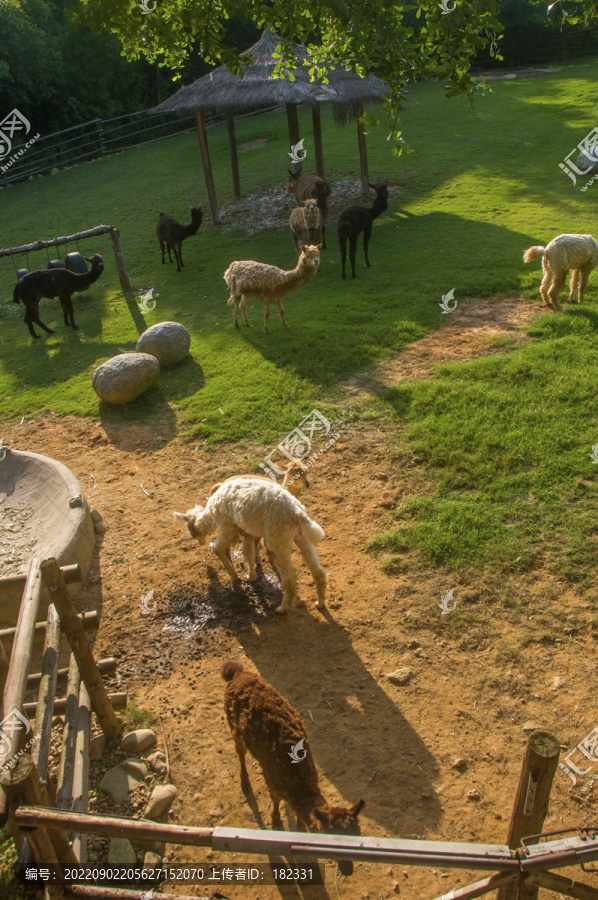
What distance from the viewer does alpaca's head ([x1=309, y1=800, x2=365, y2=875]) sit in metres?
3.10

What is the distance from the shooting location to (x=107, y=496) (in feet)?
24.6

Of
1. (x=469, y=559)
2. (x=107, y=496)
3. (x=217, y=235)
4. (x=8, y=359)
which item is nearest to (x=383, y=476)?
(x=469, y=559)

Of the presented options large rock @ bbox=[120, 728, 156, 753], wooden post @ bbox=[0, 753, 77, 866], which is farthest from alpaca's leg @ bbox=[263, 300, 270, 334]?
wooden post @ bbox=[0, 753, 77, 866]

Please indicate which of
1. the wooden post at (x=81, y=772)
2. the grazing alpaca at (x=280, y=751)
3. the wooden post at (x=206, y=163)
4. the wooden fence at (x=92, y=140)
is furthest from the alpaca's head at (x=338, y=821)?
the wooden fence at (x=92, y=140)

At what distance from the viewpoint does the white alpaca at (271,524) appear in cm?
528

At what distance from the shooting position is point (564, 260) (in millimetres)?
9422

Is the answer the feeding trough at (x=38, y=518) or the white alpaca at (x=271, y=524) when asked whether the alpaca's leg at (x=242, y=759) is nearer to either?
the white alpaca at (x=271, y=524)

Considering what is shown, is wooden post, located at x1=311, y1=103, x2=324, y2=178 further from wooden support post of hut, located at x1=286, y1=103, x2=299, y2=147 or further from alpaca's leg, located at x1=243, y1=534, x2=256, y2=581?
alpaca's leg, located at x1=243, y1=534, x2=256, y2=581

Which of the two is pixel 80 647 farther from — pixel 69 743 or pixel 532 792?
pixel 532 792

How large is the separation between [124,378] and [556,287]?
6668 mm

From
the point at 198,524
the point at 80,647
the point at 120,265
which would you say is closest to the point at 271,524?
the point at 198,524

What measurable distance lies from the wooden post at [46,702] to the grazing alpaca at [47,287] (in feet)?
29.8

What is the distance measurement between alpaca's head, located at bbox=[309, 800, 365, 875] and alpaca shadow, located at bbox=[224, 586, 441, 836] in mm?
743

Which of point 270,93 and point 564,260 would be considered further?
point 270,93
